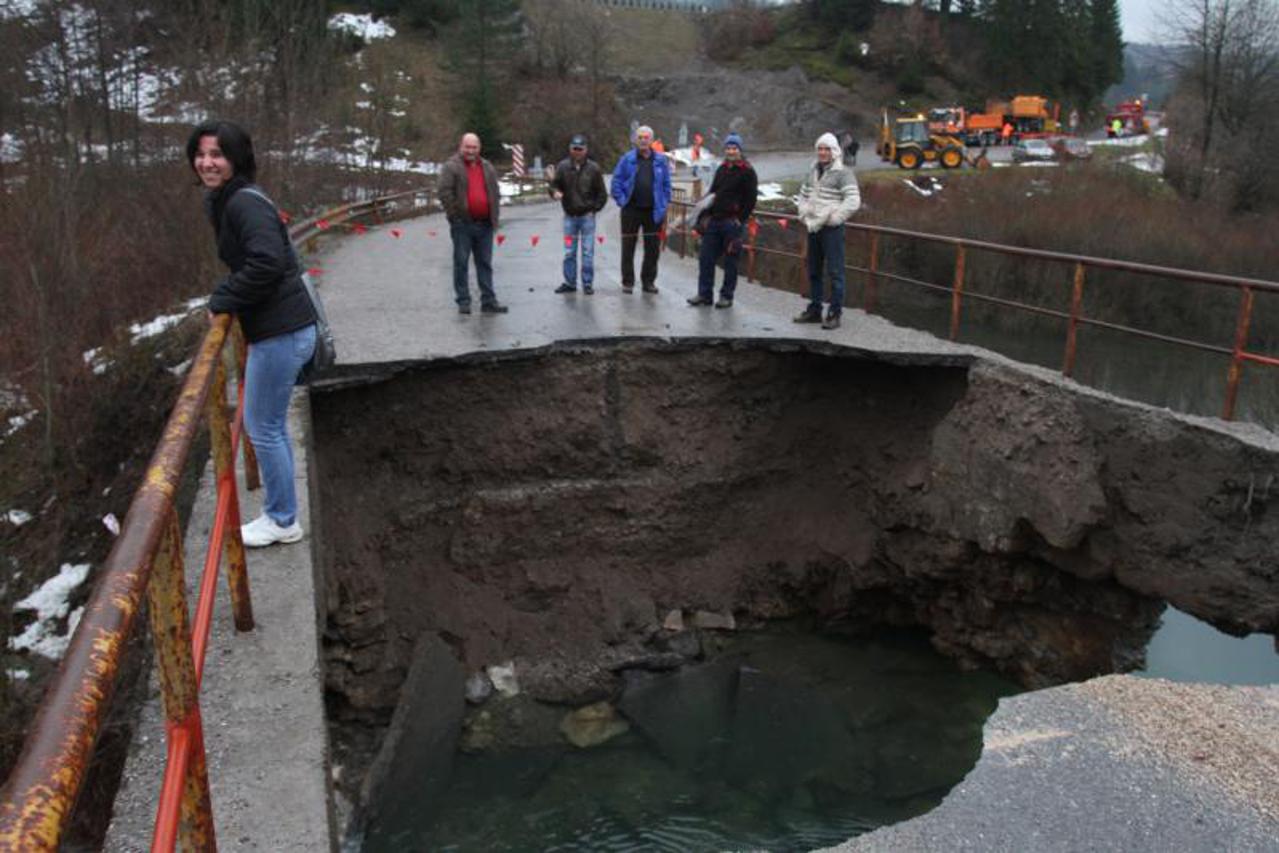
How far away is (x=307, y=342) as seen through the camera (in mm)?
4762

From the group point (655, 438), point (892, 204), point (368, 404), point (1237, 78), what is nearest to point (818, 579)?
point (655, 438)

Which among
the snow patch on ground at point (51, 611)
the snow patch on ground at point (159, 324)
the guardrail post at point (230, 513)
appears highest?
the guardrail post at point (230, 513)

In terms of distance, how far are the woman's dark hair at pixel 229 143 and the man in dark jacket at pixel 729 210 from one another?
6.11 metres

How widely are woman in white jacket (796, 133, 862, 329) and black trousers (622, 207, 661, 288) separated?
204 cm

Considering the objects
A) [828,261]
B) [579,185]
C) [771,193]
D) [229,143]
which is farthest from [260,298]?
[771,193]

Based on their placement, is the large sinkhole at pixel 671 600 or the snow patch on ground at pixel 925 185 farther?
the snow patch on ground at pixel 925 185

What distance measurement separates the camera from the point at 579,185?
1075cm

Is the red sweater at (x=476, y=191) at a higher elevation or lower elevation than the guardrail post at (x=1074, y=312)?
higher

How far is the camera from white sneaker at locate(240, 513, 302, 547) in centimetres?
495

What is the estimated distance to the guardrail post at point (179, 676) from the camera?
2275mm

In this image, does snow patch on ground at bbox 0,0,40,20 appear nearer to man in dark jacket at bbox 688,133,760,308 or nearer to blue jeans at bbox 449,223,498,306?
blue jeans at bbox 449,223,498,306

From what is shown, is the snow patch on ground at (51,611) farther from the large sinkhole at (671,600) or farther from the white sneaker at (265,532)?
the white sneaker at (265,532)

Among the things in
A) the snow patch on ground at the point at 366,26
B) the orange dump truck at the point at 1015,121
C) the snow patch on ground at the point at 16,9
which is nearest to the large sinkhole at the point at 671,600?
the snow patch on ground at the point at 16,9

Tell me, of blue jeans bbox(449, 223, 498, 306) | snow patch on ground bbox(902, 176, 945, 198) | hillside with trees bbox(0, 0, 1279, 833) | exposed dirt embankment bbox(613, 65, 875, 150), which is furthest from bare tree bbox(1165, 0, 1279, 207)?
blue jeans bbox(449, 223, 498, 306)
